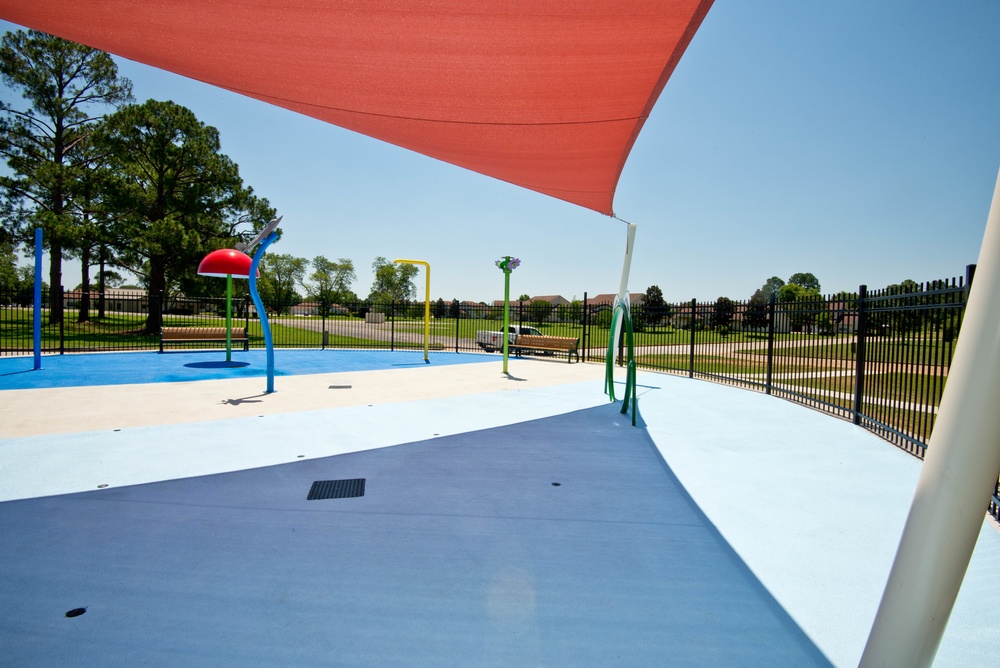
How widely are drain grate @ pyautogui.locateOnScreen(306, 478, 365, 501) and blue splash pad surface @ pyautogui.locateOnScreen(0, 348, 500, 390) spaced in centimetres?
737

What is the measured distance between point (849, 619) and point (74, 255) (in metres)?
30.4

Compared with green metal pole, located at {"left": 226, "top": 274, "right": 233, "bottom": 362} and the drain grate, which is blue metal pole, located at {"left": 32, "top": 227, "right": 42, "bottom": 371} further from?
the drain grate

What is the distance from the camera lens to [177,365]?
40.1ft

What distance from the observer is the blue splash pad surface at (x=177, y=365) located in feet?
31.7

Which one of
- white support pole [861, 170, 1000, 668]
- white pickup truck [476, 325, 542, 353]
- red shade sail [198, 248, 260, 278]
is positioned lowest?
white pickup truck [476, 325, 542, 353]

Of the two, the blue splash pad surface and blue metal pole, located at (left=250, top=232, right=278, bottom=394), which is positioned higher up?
blue metal pole, located at (left=250, top=232, right=278, bottom=394)

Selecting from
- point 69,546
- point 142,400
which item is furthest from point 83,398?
point 69,546

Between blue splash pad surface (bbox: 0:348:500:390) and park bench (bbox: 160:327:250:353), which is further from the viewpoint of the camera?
park bench (bbox: 160:327:250:353)

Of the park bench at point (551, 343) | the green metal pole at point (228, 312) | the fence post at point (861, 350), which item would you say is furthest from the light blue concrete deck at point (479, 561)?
the park bench at point (551, 343)

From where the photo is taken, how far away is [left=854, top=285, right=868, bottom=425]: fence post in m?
6.66

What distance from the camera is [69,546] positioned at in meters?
2.97

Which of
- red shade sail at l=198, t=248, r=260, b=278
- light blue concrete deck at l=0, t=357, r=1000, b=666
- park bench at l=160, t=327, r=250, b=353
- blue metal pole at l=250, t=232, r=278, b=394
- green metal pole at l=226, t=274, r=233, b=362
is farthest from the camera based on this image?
park bench at l=160, t=327, r=250, b=353

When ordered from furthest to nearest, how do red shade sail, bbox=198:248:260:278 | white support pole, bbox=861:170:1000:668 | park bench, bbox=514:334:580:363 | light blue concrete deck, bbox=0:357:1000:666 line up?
park bench, bbox=514:334:580:363
red shade sail, bbox=198:248:260:278
light blue concrete deck, bbox=0:357:1000:666
white support pole, bbox=861:170:1000:668

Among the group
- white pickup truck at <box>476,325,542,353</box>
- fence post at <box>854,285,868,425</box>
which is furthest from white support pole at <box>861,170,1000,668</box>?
white pickup truck at <box>476,325,542,353</box>
